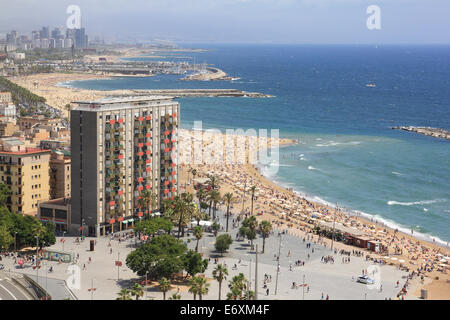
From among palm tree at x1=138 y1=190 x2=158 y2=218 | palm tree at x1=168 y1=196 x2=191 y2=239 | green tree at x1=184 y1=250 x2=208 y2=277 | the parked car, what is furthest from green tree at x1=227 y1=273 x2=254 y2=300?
palm tree at x1=138 y1=190 x2=158 y2=218

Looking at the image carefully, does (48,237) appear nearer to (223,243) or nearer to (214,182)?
(223,243)

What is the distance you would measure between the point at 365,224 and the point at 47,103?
128328 millimetres

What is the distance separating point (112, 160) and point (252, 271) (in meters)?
21.9

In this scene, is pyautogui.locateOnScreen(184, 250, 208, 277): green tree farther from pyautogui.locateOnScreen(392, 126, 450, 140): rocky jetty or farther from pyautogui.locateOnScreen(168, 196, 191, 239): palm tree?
pyautogui.locateOnScreen(392, 126, 450, 140): rocky jetty

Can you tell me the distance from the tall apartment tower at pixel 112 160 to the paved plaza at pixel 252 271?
3305 millimetres

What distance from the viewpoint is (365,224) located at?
83.1 m

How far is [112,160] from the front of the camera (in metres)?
70.5

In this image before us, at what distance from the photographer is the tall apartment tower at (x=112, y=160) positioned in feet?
227

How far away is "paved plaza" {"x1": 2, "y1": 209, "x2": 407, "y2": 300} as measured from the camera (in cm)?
5253

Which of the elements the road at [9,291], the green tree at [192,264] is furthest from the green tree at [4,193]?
the green tree at [192,264]
